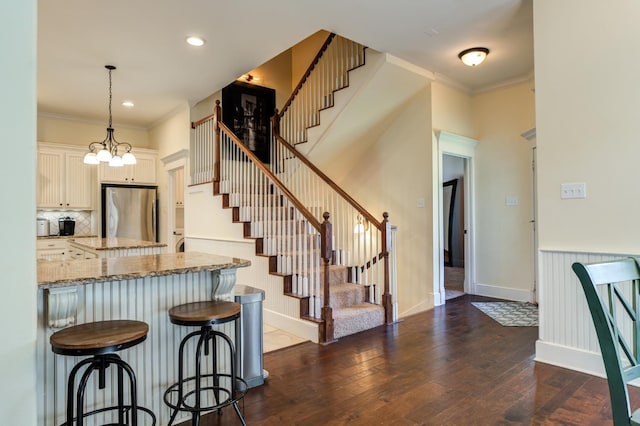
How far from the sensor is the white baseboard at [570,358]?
2.73m

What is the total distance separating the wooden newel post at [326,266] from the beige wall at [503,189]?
3.04m

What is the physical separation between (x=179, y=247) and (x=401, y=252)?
12.8 feet

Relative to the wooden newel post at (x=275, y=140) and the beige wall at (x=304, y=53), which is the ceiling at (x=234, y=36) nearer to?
the wooden newel post at (x=275, y=140)

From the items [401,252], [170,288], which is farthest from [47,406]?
[401,252]

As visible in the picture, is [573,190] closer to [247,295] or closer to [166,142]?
[247,295]

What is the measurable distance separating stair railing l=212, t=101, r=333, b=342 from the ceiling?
1056mm

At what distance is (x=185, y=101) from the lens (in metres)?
5.85

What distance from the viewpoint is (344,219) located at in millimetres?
4387

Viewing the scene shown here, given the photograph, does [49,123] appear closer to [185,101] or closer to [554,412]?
[185,101]

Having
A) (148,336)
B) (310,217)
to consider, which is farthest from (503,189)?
(148,336)

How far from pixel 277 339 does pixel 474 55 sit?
379 cm

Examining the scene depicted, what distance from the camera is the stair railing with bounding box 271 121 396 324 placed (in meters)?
4.10

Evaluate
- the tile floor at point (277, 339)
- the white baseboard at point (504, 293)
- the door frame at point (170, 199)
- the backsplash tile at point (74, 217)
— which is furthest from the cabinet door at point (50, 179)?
the white baseboard at point (504, 293)

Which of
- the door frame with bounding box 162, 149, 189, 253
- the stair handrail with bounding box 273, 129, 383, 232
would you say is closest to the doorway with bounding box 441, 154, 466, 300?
the stair handrail with bounding box 273, 129, 383, 232
